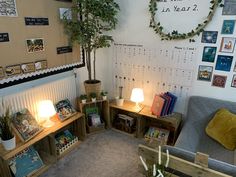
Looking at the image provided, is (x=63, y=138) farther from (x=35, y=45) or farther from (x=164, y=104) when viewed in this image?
(x=164, y=104)

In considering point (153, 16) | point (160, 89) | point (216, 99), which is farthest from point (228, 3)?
point (160, 89)

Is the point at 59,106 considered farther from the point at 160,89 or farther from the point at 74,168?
the point at 160,89

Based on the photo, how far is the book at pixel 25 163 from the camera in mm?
1956

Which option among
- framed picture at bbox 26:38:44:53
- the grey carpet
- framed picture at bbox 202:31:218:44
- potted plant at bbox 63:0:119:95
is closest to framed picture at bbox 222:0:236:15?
framed picture at bbox 202:31:218:44

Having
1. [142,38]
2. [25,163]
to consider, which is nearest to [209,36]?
[142,38]

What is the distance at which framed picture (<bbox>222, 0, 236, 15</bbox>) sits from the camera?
1894mm

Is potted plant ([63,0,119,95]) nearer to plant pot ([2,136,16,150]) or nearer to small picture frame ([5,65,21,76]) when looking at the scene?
small picture frame ([5,65,21,76])

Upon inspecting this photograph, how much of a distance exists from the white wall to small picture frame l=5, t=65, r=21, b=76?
0.92 meters

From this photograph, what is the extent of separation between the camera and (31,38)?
2012 mm

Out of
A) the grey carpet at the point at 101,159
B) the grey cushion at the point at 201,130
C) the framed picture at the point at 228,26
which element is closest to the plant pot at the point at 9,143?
the grey carpet at the point at 101,159

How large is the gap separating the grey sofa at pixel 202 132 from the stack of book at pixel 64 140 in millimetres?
1342

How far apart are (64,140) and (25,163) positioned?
0.52 m

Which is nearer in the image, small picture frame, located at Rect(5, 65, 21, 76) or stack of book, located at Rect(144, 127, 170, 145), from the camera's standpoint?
small picture frame, located at Rect(5, 65, 21, 76)

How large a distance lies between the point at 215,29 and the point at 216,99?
782 millimetres
